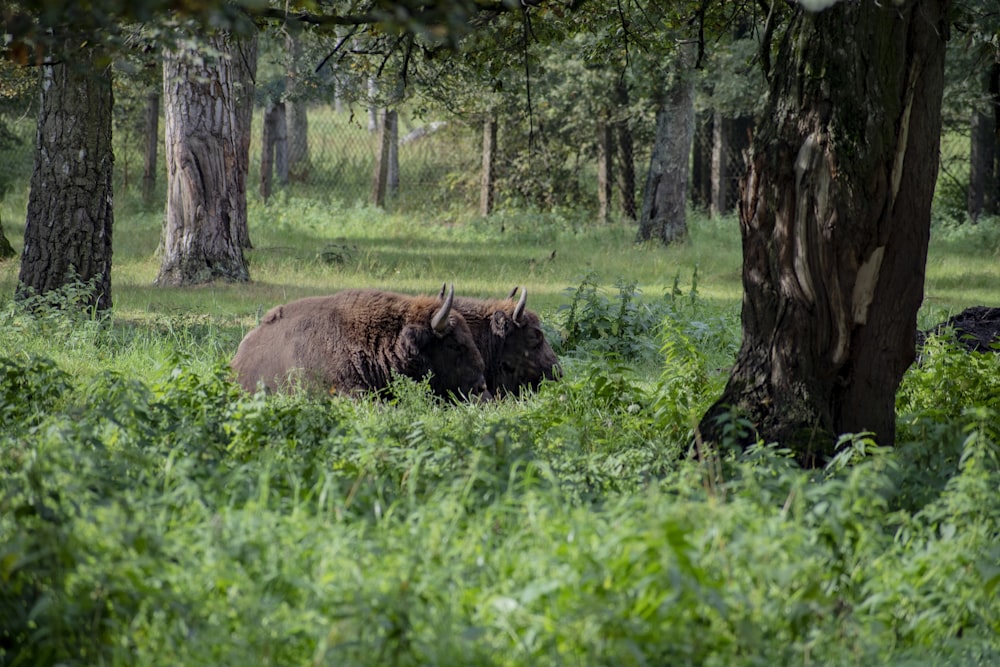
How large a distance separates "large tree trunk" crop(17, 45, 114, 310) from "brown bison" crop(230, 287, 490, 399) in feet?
9.07

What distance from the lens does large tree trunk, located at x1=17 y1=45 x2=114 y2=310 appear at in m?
10.7

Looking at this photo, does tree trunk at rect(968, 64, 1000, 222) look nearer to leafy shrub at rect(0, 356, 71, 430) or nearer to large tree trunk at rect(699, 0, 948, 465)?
large tree trunk at rect(699, 0, 948, 465)

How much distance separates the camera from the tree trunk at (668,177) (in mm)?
22453

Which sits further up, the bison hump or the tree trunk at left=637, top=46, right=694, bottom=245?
the tree trunk at left=637, top=46, right=694, bottom=245

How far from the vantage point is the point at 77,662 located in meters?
3.34

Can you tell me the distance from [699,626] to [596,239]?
21.1m

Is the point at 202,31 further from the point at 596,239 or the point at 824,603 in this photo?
the point at 596,239

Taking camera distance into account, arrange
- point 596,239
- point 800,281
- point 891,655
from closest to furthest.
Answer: point 891,655
point 800,281
point 596,239

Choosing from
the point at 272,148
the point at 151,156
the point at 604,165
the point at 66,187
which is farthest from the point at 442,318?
the point at 151,156

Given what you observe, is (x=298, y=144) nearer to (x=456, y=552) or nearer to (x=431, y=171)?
(x=431, y=171)

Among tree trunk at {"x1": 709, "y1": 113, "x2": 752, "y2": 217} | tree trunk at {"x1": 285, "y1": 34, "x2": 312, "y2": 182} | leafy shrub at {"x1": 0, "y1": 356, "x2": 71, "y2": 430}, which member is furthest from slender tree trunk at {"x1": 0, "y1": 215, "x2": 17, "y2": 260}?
tree trunk at {"x1": 709, "y1": 113, "x2": 752, "y2": 217}

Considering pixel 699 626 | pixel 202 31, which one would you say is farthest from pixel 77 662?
pixel 202 31

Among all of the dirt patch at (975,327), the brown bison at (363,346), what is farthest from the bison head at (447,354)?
the dirt patch at (975,327)

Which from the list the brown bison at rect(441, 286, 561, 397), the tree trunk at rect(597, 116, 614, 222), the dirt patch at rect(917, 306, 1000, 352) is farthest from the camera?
the tree trunk at rect(597, 116, 614, 222)
